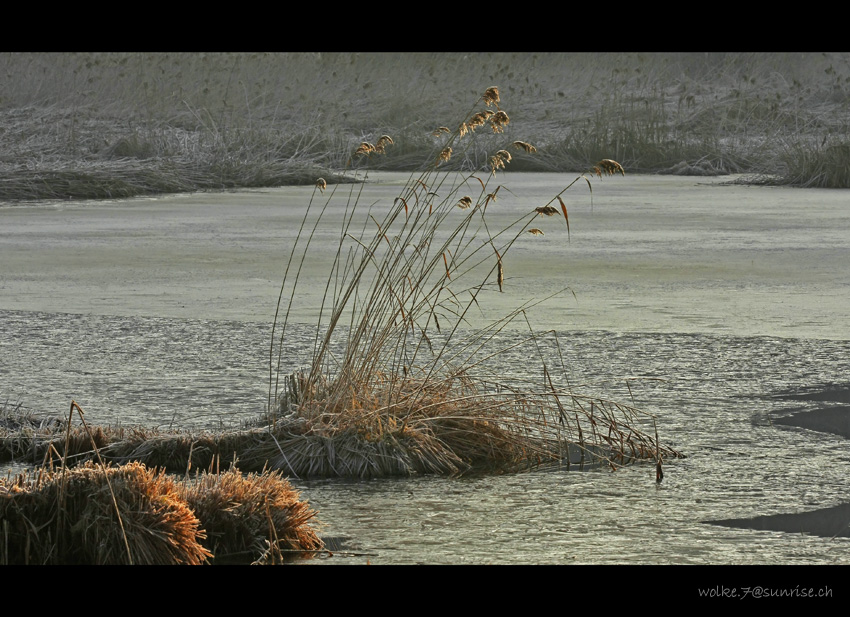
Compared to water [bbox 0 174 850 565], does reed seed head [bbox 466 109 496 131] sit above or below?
above

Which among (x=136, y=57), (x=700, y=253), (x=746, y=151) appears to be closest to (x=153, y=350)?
(x=700, y=253)

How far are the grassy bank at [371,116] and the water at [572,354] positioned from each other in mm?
4615

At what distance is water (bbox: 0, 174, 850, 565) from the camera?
4.22 meters

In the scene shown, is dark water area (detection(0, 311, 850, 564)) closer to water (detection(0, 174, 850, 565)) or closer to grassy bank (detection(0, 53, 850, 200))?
water (detection(0, 174, 850, 565))

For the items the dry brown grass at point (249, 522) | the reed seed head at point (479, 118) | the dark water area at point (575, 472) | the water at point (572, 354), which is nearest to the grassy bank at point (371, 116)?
the water at point (572, 354)

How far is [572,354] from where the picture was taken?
733cm

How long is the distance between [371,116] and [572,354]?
21.2 metres

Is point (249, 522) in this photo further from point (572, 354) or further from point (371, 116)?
point (371, 116)

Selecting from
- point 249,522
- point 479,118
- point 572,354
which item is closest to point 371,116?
point 572,354

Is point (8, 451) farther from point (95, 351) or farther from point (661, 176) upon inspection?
point (661, 176)

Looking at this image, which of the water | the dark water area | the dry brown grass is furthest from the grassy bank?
the dry brown grass

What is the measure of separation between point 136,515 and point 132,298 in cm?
595

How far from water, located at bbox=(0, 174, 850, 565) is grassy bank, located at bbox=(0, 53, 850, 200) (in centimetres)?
461

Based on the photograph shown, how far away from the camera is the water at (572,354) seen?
422cm
